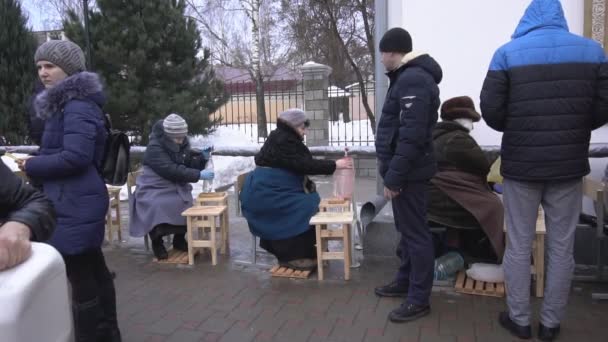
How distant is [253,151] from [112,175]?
272 centimetres

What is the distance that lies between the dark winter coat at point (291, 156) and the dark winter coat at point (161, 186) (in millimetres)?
956

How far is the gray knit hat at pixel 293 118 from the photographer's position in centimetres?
469

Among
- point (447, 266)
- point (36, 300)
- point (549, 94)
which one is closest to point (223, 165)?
point (447, 266)

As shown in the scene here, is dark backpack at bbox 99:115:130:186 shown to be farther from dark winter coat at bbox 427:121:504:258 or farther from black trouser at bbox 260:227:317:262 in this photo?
dark winter coat at bbox 427:121:504:258

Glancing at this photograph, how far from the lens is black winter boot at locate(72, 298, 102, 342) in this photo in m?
3.05

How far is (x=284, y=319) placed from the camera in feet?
12.7

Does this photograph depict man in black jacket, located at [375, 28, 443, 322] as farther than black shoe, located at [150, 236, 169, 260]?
No

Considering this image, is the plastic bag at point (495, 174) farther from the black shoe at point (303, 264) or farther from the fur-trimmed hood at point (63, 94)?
the fur-trimmed hood at point (63, 94)

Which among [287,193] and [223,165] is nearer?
[287,193]

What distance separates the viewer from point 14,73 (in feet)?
36.6

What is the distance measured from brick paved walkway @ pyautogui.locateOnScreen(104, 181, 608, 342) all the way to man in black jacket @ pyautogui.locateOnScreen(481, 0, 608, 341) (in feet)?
1.35

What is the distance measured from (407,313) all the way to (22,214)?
2.64m

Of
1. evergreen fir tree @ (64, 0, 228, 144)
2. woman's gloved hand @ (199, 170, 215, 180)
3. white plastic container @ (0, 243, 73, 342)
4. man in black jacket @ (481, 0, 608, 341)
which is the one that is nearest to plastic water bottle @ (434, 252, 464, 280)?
man in black jacket @ (481, 0, 608, 341)

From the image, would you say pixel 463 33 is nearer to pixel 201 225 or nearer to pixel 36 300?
pixel 201 225
